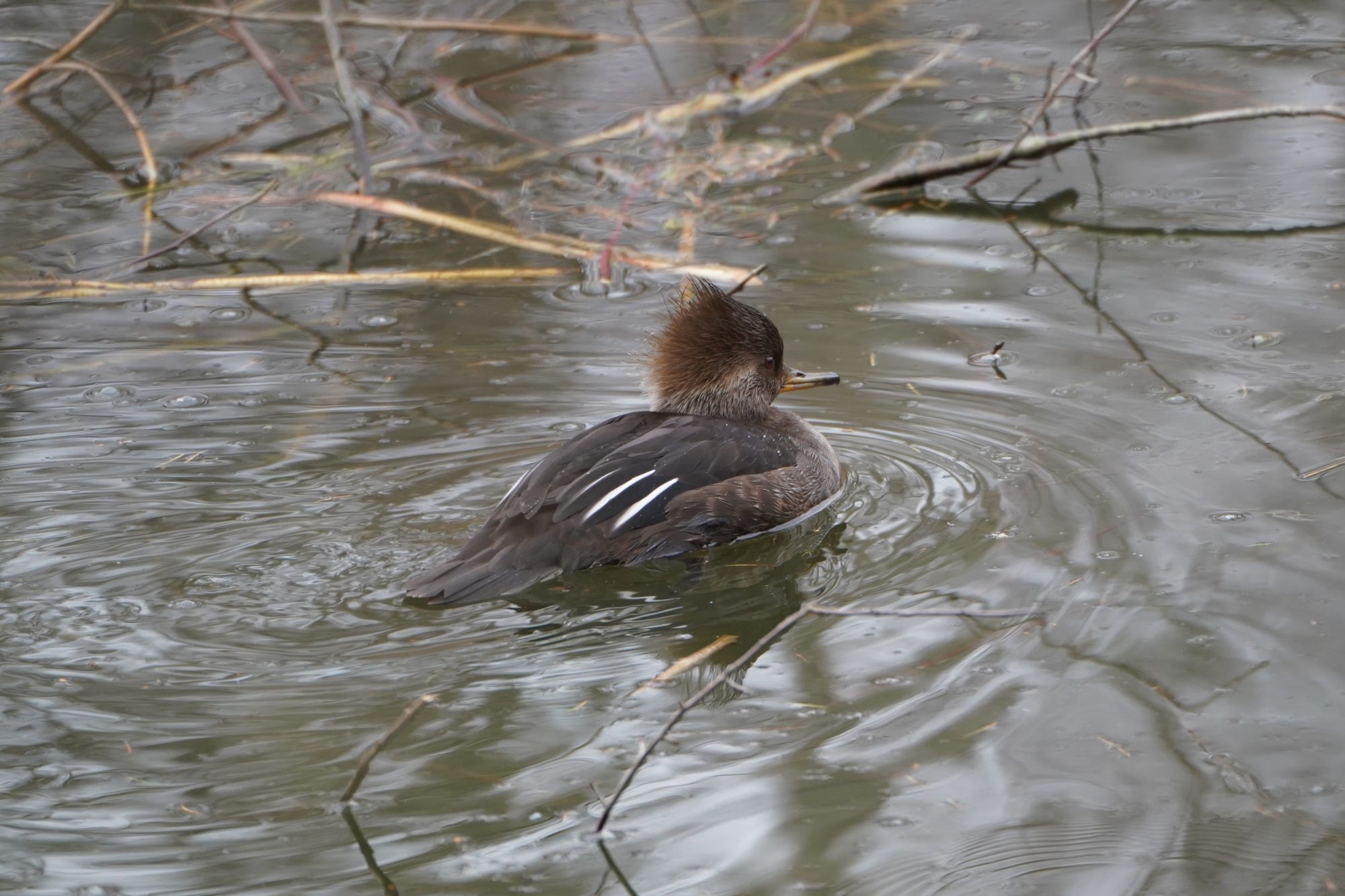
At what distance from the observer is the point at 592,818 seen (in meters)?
3.51

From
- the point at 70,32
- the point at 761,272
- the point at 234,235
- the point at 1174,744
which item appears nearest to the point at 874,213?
the point at 761,272

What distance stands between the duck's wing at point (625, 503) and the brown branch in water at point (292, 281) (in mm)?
2049

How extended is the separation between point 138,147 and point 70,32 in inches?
79.4

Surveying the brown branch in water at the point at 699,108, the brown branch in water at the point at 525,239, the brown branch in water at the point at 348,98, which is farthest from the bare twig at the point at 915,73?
the brown branch in water at the point at 348,98

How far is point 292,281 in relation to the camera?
720 centimetres

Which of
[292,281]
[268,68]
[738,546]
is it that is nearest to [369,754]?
[738,546]

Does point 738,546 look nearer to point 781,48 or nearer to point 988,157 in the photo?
point 988,157

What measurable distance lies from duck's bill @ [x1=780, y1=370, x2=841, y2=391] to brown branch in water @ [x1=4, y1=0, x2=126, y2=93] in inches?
205

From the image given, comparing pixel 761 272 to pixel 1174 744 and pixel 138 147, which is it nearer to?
pixel 1174 744

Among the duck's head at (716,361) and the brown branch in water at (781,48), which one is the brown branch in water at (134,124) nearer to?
the brown branch in water at (781,48)

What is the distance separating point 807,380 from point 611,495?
3.85 ft

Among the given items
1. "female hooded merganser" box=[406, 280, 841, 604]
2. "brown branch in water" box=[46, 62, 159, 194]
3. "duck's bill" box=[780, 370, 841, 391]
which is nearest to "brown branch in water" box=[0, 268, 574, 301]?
"brown branch in water" box=[46, 62, 159, 194]

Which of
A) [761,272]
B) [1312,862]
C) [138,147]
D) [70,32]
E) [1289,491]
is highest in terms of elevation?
[70,32]

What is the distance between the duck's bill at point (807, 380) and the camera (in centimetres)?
571
